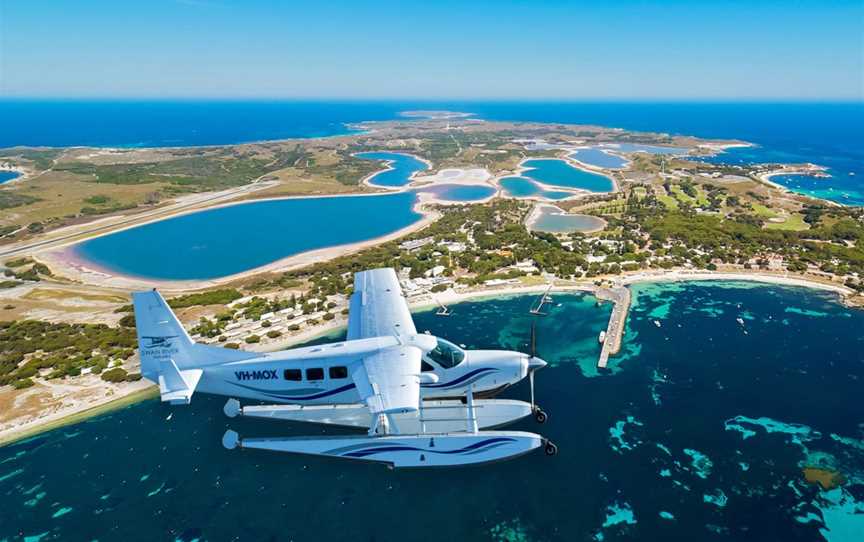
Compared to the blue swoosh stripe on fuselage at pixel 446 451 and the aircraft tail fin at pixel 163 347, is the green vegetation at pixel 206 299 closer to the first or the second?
the aircraft tail fin at pixel 163 347

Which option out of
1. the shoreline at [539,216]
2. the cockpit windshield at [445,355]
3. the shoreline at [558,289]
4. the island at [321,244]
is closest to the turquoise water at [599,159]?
the island at [321,244]

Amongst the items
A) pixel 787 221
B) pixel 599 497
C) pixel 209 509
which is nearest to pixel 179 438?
pixel 209 509

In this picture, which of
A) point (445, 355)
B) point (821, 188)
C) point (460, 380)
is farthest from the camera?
point (821, 188)

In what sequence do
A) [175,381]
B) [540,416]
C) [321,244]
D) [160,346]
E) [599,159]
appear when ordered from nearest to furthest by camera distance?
[175,381]
[160,346]
[540,416]
[321,244]
[599,159]

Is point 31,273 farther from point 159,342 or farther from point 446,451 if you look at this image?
point 446,451

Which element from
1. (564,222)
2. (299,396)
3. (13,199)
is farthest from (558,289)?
(13,199)

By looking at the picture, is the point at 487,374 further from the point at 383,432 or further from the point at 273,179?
the point at 273,179

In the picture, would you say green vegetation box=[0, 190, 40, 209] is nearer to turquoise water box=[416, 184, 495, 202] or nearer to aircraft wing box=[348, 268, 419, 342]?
turquoise water box=[416, 184, 495, 202]
